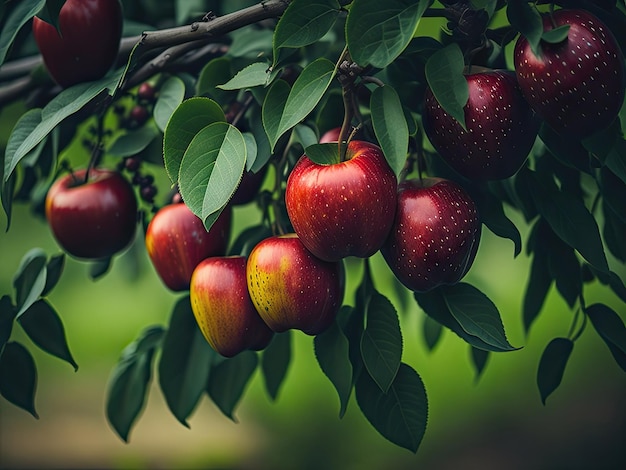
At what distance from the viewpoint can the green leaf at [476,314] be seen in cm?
42

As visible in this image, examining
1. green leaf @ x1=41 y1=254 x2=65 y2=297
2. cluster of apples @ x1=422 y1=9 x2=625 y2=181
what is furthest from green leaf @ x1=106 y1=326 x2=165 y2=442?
cluster of apples @ x1=422 y1=9 x2=625 y2=181

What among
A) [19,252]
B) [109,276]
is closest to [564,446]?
[109,276]

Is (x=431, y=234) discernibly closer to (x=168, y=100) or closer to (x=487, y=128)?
(x=487, y=128)

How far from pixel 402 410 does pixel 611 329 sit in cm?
16

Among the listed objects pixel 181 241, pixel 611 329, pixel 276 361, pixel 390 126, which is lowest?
pixel 276 361

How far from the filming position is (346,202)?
38 centimetres

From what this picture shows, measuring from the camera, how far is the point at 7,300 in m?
0.55

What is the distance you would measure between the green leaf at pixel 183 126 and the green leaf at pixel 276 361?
32 centimetres

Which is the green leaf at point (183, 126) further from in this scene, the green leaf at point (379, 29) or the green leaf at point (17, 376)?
the green leaf at point (17, 376)

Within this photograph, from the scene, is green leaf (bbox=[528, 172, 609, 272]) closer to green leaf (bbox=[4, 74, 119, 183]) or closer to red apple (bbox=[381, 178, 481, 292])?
red apple (bbox=[381, 178, 481, 292])

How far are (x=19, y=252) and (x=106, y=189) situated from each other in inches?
29.9

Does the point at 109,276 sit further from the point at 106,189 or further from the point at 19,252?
the point at 106,189

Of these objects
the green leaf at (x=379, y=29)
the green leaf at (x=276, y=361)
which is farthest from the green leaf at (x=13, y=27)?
the green leaf at (x=276, y=361)

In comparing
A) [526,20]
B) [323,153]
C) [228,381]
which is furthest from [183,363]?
[526,20]
